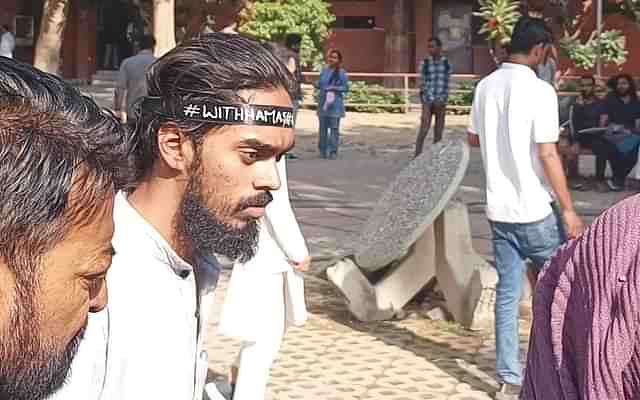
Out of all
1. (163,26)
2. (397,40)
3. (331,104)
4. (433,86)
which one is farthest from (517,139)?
(397,40)

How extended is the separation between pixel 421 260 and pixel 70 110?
20.8 feet

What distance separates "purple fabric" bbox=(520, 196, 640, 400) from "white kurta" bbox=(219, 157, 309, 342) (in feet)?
8.93

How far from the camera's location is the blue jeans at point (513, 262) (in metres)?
5.71

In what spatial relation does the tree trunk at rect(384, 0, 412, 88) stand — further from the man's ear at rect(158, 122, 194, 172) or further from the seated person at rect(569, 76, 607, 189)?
the man's ear at rect(158, 122, 194, 172)

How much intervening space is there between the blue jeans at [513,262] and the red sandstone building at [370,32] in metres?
25.5

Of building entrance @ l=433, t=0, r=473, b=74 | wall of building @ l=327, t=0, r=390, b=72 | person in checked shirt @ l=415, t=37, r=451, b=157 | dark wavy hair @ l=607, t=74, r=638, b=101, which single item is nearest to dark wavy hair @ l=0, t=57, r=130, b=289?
dark wavy hair @ l=607, t=74, r=638, b=101

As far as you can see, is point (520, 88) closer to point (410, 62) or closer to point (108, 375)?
point (108, 375)

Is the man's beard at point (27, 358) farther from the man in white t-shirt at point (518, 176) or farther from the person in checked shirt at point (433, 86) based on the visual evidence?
the person in checked shirt at point (433, 86)

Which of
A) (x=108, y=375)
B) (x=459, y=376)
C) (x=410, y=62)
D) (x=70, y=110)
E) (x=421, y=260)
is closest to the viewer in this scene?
(x=70, y=110)

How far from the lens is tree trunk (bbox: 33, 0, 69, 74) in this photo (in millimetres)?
19188

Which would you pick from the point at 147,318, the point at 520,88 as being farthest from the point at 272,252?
the point at 147,318

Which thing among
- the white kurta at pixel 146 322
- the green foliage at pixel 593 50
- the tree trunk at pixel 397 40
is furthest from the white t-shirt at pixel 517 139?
the tree trunk at pixel 397 40

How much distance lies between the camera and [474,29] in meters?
31.8

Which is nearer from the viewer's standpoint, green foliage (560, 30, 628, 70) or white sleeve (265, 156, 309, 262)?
white sleeve (265, 156, 309, 262)
